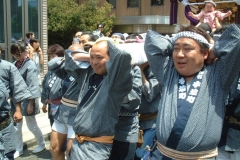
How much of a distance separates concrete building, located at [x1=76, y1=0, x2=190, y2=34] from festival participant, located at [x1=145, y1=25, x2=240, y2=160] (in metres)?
16.9

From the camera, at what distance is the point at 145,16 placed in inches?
745

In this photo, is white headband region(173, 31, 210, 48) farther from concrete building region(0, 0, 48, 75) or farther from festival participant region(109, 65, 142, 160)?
concrete building region(0, 0, 48, 75)

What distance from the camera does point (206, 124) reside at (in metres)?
1.96

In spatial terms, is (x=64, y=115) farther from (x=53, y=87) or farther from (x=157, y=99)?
(x=157, y=99)

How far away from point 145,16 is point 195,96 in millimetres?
17389

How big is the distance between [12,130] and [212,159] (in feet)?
7.24

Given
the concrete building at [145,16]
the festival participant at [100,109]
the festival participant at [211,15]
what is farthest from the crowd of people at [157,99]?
the concrete building at [145,16]

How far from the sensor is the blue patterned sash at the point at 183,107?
1.98 m

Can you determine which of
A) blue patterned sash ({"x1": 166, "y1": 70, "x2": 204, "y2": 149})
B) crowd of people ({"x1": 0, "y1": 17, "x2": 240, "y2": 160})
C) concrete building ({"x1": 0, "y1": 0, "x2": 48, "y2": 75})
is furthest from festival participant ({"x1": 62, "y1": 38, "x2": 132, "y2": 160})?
concrete building ({"x1": 0, "y1": 0, "x2": 48, "y2": 75})

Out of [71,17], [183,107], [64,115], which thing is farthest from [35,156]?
[71,17]

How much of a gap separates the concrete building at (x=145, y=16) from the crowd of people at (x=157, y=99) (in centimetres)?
1581

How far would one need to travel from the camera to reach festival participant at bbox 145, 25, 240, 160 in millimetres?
1953

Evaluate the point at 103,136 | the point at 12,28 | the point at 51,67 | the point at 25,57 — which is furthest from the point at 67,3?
the point at 103,136

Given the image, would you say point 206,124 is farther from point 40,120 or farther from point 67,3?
point 67,3
